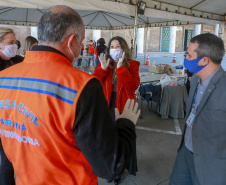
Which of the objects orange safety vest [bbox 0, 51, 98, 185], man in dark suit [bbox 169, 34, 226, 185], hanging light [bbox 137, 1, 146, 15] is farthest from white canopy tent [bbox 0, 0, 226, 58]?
orange safety vest [bbox 0, 51, 98, 185]

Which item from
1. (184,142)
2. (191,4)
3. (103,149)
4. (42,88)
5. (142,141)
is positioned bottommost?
(142,141)

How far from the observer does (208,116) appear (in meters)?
1.40

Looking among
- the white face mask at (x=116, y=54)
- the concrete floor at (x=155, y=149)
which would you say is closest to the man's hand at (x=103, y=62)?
the white face mask at (x=116, y=54)

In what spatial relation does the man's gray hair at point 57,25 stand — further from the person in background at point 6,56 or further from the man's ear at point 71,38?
the person in background at point 6,56

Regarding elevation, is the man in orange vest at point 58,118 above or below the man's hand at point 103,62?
below

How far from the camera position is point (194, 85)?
1.70m

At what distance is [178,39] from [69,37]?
87.9 feet

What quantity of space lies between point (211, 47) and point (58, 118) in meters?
1.31

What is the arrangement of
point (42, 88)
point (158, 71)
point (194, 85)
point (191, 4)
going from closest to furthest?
point (42, 88), point (194, 85), point (158, 71), point (191, 4)

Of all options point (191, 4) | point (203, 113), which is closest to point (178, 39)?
point (191, 4)

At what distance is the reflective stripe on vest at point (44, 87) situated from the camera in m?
0.67

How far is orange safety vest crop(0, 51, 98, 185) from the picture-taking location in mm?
684

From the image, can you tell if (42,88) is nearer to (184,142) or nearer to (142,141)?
(184,142)

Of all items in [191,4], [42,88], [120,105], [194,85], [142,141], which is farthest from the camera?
[191,4]
